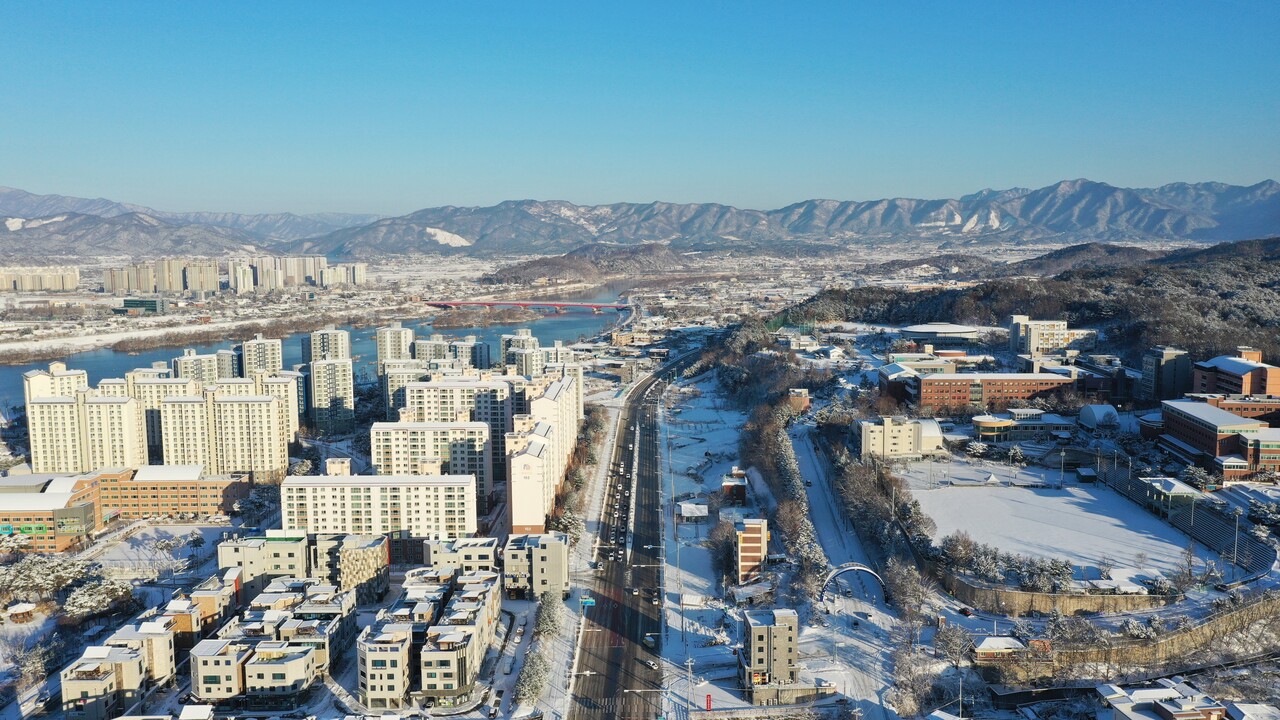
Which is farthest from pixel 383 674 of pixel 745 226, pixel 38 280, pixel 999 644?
pixel 745 226

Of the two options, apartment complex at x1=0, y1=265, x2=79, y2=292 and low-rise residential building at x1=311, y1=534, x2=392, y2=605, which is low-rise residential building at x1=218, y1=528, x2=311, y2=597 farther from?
apartment complex at x1=0, y1=265, x2=79, y2=292

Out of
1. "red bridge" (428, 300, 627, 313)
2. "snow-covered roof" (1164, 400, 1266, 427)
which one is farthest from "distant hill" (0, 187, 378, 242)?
"snow-covered roof" (1164, 400, 1266, 427)

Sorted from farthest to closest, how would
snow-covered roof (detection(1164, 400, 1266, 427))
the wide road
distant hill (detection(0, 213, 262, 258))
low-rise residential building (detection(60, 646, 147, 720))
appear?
distant hill (detection(0, 213, 262, 258)), snow-covered roof (detection(1164, 400, 1266, 427)), the wide road, low-rise residential building (detection(60, 646, 147, 720))

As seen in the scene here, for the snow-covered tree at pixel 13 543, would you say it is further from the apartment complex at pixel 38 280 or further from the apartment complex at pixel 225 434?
the apartment complex at pixel 38 280

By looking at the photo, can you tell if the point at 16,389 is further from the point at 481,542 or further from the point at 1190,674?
the point at 1190,674

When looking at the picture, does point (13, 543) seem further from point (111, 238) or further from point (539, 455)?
point (111, 238)
